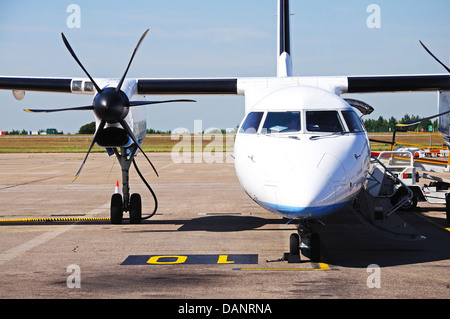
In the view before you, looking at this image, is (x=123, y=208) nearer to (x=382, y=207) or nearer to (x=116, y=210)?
(x=116, y=210)

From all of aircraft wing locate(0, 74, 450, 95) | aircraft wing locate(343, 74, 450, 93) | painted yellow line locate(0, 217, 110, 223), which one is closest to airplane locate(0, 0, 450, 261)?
aircraft wing locate(0, 74, 450, 95)

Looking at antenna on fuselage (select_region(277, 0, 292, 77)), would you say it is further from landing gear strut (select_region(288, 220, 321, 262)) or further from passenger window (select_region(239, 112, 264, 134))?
landing gear strut (select_region(288, 220, 321, 262))

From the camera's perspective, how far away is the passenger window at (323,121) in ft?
29.1

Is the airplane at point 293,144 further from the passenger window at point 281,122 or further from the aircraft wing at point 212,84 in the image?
the aircraft wing at point 212,84

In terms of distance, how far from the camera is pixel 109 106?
465 inches

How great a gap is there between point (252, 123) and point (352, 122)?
1.64m

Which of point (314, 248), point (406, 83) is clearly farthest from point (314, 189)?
point (406, 83)

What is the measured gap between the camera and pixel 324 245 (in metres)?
10.7

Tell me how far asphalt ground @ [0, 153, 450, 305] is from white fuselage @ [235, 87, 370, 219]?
3.74 feet

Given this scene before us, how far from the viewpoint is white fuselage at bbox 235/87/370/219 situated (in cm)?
799

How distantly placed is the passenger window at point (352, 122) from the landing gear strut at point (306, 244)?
5.46ft

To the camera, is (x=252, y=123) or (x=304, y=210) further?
(x=252, y=123)

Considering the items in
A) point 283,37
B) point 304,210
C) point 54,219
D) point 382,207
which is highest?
point 283,37
